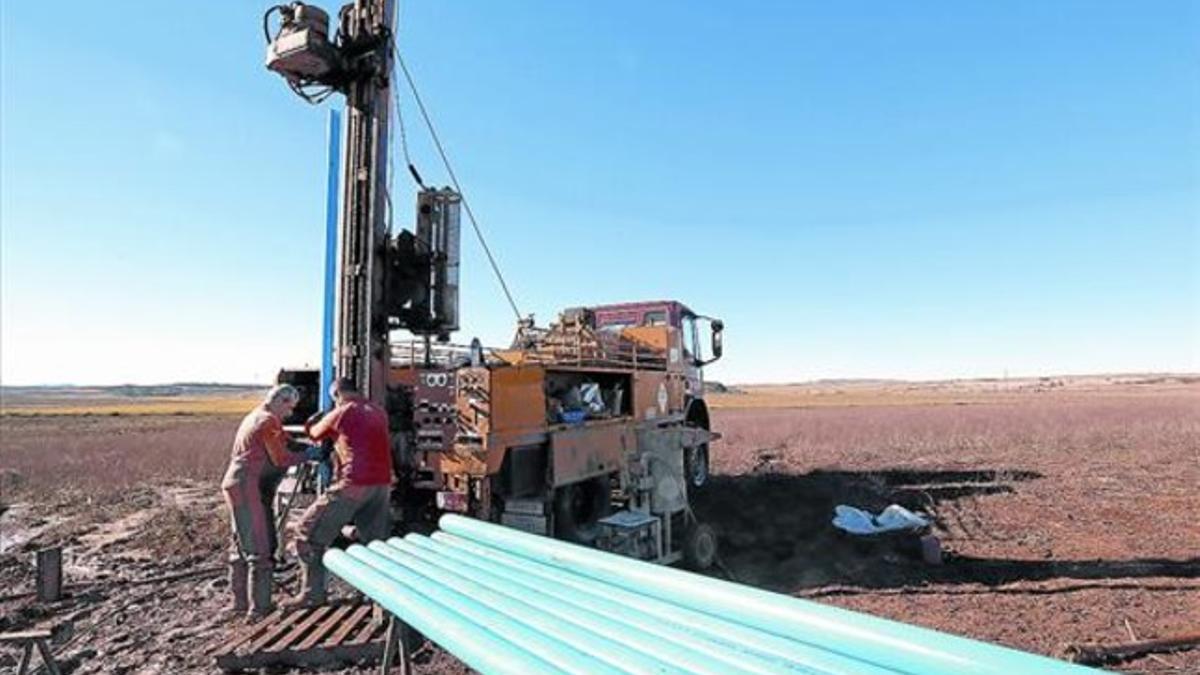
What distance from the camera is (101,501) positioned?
530 inches

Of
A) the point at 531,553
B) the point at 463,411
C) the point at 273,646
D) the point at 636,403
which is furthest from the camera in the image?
the point at 636,403

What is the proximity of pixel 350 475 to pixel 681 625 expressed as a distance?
4.04 meters

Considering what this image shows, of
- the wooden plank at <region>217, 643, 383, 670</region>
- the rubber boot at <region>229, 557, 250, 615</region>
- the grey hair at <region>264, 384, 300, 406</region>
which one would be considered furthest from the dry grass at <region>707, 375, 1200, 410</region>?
the wooden plank at <region>217, 643, 383, 670</region>

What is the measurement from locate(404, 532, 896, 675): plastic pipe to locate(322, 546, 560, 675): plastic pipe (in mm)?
259

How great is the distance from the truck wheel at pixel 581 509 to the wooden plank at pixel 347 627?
238 centimetres

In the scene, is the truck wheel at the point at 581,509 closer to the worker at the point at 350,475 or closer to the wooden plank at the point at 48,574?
the worker at the point at 350,475

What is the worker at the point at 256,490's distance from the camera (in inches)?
232

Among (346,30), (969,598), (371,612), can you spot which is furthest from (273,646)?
(969,598)

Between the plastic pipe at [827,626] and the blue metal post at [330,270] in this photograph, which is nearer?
the plastic pipe at [827,626]

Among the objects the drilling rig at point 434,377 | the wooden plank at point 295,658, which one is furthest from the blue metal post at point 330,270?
the wooden plank at point 295,658

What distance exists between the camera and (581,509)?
28.6ft

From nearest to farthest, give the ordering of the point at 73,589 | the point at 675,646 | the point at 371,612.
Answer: the point at 675,646
the point at 371,612
the point at 73,589

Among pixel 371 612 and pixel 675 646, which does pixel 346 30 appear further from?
pixel 675 646

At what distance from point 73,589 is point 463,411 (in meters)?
4.26
